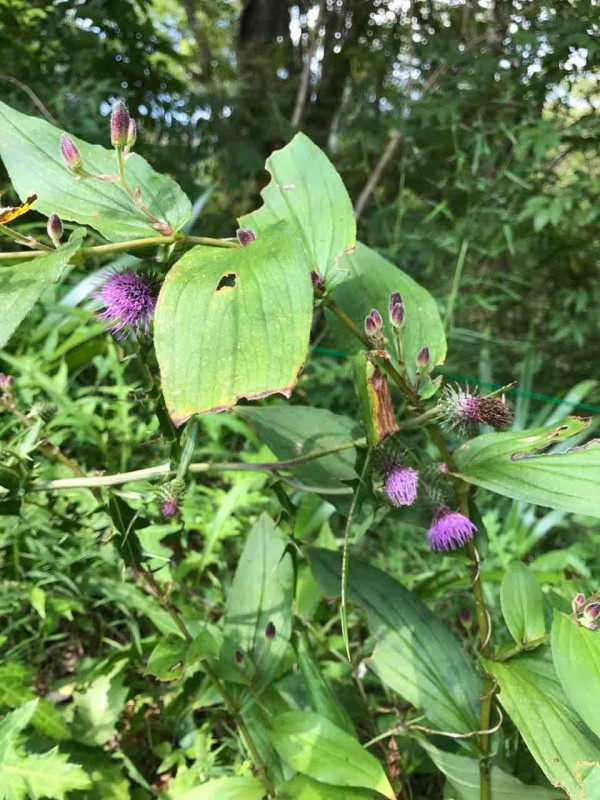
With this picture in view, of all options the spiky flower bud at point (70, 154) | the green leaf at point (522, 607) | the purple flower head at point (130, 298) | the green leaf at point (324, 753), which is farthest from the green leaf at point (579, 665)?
the spiky flower bud at point (70, 154)

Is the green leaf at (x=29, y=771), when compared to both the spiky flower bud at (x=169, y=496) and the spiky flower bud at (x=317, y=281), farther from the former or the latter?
the spiky flower bud at (x=317, y=281)

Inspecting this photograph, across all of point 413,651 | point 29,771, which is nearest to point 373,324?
point 413,651

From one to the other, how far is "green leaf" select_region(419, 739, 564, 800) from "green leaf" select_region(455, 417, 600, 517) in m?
0.33

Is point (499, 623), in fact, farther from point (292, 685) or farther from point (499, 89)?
point (499, 89)

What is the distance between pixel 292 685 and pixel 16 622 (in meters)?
0.45

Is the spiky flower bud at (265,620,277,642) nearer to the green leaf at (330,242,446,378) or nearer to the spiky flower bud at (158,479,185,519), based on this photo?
the spiky flower bud at (158,479,185,519)

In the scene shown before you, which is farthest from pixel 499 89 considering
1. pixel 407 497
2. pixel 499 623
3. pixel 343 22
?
pixel 407 497

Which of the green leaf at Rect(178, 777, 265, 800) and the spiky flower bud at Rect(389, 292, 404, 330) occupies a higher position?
the spiky flower bud at Rect(389, 292, 404, 330)

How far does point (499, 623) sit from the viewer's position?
3.84 feet

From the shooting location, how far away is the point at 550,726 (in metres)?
0.60

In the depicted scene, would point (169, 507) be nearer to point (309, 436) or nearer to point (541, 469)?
point (309, 436)

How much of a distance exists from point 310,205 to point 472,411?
28 cm

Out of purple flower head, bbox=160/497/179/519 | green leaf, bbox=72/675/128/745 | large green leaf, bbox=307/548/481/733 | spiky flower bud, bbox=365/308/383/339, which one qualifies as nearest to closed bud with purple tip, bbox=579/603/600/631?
large green leaf, bbox=307/548/481/733

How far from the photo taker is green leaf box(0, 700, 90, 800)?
0.68 m
